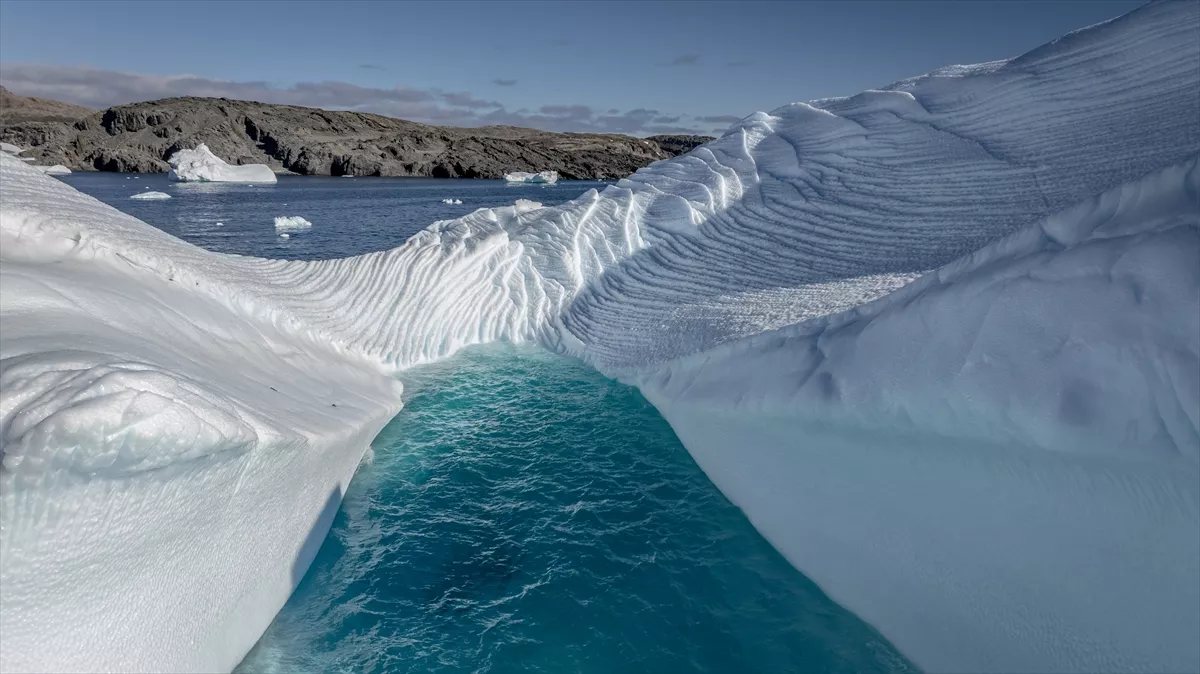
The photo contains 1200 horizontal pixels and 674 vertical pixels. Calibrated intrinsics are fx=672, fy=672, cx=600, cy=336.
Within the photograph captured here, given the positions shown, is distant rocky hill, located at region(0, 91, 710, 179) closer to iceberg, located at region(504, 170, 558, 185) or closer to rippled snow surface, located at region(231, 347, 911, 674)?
iceberg, located at region(504, 170, 558, 185)

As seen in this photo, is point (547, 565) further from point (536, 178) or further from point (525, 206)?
point (536, 178)

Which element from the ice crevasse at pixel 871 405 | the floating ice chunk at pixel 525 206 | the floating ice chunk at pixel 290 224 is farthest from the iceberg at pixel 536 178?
the ice crevasse at pixel 871 405

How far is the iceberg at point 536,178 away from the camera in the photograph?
2403 inches

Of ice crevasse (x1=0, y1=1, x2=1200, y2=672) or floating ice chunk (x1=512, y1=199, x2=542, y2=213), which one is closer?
ice crevasse (x1=0, y1=1, x2=1200, y2=672)

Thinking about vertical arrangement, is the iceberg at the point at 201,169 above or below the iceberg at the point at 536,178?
below

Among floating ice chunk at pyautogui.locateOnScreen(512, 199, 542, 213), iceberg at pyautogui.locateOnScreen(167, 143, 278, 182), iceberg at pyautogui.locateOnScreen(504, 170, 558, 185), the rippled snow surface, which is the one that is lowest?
the rippled snow surface

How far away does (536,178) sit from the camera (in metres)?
62.6

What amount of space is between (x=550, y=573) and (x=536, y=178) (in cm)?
6066

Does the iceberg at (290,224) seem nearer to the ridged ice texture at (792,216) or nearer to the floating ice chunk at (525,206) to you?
the floating ice chunk at (525,206)

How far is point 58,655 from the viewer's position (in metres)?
2.75

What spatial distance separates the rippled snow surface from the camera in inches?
146

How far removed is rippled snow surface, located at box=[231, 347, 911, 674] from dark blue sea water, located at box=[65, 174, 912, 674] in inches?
0.5

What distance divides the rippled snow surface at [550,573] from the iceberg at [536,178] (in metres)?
56.4

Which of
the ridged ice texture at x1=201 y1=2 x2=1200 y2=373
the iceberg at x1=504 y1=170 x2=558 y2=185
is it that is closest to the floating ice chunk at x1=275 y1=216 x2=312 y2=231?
the ridged ice texture at x1=201 y1=2 x2=1200 y2=373
